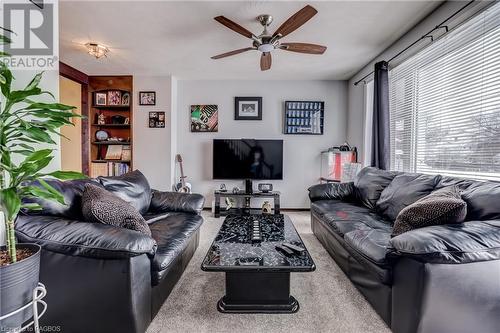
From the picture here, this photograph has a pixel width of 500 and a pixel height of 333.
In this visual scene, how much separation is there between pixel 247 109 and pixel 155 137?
1.76 metres

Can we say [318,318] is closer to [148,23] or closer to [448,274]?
[448,274]

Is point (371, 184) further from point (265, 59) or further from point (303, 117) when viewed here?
point (303, 117)

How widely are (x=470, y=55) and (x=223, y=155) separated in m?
3.49

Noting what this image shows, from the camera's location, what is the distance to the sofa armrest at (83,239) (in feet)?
4.25

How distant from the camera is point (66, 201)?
1655mm

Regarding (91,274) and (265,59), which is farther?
(265,59)

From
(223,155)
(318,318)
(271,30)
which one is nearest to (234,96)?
(223,155)

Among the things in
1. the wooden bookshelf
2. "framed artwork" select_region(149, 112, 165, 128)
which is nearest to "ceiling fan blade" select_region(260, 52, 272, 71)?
"framed artwork" select_region(149, 112, 165, 128)

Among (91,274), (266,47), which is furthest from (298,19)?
(91,274)

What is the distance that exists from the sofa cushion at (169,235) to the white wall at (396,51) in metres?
2.93

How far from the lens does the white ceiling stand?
7.98 feet

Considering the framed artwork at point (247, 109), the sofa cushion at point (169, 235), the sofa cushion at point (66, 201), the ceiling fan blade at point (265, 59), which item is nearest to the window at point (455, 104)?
the ceiling fan blade at point (265, 59)

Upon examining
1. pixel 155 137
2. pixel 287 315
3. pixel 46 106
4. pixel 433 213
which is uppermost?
pixel 155 137

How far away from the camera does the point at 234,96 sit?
483cm
